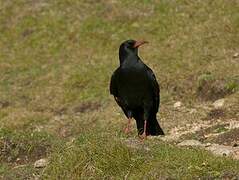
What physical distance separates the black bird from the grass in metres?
0.84

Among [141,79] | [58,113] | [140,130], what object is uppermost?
[141,79]

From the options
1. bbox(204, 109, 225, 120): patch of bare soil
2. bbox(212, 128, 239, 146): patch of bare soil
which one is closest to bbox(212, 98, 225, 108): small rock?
bbox(204, 109, 225, 120): patch of bare soil

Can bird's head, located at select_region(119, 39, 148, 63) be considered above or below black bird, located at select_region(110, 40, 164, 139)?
above

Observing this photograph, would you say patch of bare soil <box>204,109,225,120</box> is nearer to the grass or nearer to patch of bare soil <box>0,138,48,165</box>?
the grass

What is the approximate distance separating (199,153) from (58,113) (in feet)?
39.0

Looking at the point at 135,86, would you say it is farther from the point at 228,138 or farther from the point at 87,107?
the point at 87,107

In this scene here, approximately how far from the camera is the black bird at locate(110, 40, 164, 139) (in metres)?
12.7

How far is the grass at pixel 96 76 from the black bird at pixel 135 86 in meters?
0.84

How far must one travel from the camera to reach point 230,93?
1934 cm

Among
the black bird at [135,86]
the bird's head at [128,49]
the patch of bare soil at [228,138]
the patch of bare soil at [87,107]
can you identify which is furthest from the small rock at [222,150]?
the patch of bare soil at [87,107]

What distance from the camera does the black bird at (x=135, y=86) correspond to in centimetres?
1271

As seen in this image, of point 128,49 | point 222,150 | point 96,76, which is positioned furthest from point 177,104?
point 222,150

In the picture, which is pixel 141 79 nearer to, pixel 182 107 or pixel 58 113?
pixel 182 107

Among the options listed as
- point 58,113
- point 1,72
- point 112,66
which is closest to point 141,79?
point 58,113
